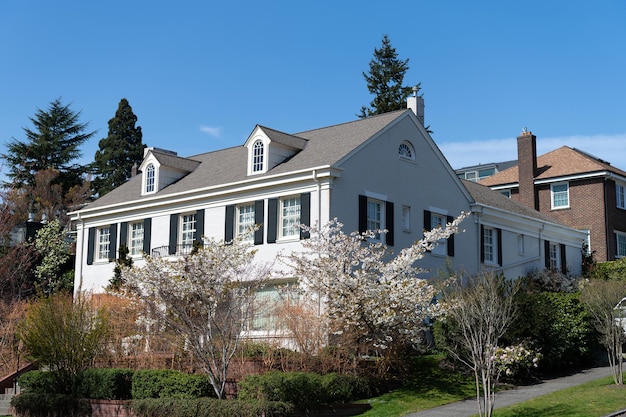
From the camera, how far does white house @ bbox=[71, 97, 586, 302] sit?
24906mm

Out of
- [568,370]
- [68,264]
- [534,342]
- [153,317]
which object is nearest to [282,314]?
[153,317]

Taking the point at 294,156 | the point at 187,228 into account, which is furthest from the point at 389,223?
the point at 187,228

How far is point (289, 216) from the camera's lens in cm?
2528

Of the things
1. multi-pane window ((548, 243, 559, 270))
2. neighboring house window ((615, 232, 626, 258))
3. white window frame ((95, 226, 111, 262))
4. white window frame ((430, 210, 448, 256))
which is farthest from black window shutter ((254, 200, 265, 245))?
neighboring house window ((615, 232, 626, 258))

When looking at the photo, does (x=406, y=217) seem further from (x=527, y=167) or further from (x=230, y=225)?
(x=527, y=167)

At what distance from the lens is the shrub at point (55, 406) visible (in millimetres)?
19844

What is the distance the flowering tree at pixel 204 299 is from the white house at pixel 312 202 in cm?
264

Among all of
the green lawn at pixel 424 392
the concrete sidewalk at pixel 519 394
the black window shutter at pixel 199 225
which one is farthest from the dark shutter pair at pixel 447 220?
the black window shutter at pixel 199 225

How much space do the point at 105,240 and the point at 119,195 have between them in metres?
2.16

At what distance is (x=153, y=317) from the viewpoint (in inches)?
767

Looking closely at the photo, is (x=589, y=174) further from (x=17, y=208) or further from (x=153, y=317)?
(x=17, y=208)

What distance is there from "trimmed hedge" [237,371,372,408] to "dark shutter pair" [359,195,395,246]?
23.1 ft

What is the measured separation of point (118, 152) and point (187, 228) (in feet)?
90.6

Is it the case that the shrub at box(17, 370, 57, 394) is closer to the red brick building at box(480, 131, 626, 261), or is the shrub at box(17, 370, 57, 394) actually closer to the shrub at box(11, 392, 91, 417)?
the shrub at box(11, 392, 91, 417)
